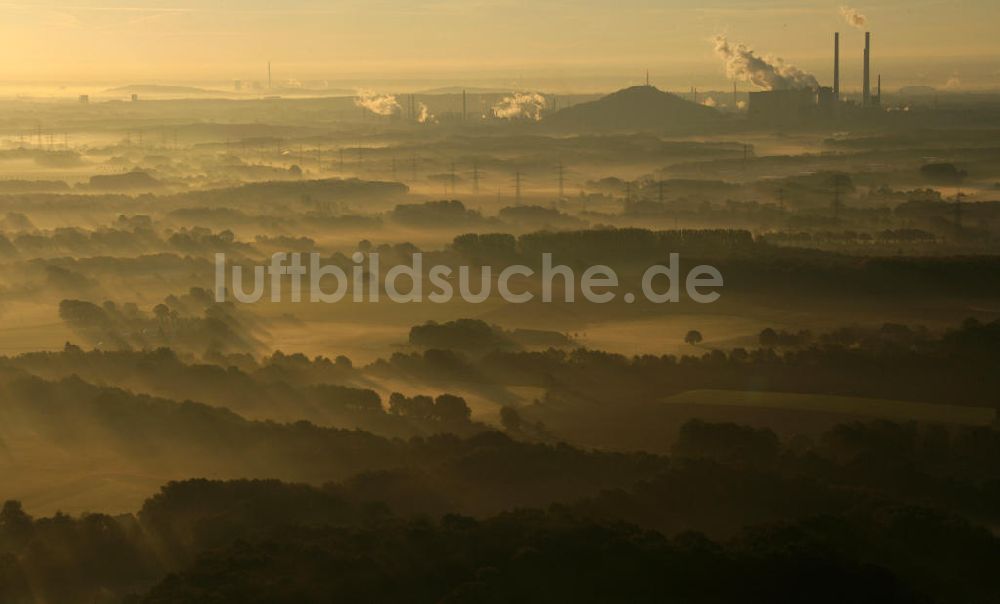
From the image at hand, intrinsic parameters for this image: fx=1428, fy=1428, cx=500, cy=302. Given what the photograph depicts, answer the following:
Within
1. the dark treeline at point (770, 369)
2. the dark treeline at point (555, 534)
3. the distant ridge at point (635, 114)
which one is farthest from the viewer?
the distant ridge at point (635, 114)

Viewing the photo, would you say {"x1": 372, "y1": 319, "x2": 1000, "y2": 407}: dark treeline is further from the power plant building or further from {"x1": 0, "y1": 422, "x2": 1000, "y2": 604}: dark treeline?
the power plant building

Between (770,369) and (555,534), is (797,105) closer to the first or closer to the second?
(770,369)

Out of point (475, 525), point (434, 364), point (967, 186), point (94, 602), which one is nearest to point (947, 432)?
point (475, 525)

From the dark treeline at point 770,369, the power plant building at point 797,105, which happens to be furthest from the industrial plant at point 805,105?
the dark treeline at point 770,369

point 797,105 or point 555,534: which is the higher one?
point 797,105

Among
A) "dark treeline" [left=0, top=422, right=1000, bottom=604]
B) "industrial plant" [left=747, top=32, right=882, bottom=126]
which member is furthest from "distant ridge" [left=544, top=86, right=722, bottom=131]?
"dark treeline" [left=0, top=422, right=1000, bottom=604]

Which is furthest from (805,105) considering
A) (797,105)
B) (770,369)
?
(770,369)

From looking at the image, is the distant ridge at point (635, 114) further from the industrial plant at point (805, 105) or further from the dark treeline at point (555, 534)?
the dark treeline at point (555, 534)

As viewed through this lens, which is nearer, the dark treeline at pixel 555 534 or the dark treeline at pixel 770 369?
the dark treeline at pixel 555 534
